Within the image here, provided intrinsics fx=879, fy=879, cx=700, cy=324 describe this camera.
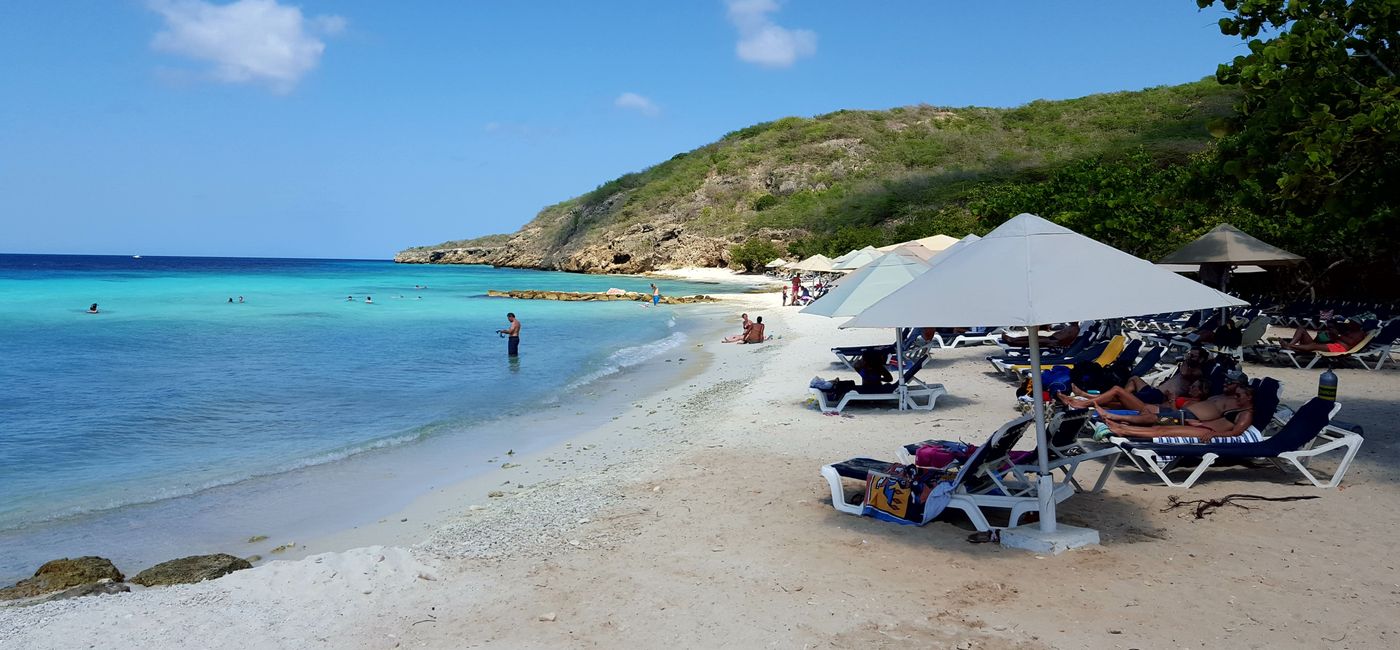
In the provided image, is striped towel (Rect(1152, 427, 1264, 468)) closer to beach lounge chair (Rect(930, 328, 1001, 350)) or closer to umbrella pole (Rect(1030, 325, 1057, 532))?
umbrella pole (Rect(1030, 325, 1057, 532))

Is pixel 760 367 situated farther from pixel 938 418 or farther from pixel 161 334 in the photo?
pixel 161 334

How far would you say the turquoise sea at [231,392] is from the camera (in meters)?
8.85

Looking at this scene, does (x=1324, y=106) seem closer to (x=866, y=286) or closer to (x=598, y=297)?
(x=866, y=286)

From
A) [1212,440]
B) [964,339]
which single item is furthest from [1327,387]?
[964,339]

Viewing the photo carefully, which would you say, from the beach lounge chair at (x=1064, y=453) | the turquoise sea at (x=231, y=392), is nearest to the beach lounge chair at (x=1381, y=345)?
the beach lounge chair at (x=1064, y=453)

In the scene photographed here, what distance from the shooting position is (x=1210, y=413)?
7.04 metres

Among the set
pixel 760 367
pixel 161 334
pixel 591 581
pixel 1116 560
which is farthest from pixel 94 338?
pixel 1116 560

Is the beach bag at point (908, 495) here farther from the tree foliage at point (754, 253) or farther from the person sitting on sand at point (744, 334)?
the tree foliage at point (754, 253)

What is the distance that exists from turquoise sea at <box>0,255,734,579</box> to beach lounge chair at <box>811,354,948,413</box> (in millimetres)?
4583

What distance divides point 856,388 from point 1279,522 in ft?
17.3

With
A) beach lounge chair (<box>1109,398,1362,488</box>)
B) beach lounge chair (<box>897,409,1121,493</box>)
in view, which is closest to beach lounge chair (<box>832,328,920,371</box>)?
beach lounge chair (<box>1109,398,1362,488</box>)

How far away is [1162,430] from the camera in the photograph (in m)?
6.85

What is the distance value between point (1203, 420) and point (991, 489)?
243 centimetres

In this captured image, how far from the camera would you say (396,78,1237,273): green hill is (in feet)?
193
